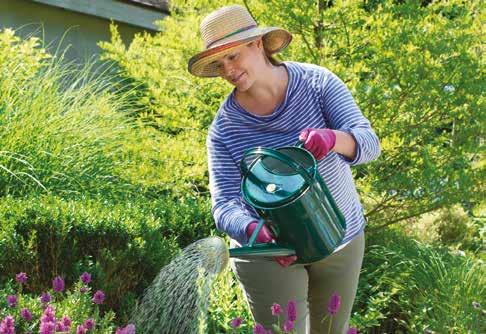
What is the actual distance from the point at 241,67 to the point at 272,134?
26 centimetres

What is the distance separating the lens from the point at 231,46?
8.23 feet

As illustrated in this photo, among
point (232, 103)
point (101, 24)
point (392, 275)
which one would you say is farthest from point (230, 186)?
point (101, 24)

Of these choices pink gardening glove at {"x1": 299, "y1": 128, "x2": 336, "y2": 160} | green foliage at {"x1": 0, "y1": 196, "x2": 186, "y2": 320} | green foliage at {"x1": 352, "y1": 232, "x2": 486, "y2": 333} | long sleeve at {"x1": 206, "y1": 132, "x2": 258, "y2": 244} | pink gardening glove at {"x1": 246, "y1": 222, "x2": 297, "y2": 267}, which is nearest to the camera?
pink gardening glove at {"x1": 299, "y1": 128, "x2": 336, "y2": 160}

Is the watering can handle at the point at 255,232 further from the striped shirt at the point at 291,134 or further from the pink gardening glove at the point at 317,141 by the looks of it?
the pink gardening glove at the point at 317,141

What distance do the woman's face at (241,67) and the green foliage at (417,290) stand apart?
1.82m

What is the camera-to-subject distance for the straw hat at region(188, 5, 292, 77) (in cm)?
253

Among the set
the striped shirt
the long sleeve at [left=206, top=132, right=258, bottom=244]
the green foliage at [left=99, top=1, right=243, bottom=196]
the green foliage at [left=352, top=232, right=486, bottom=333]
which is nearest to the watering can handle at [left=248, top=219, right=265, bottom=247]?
the striped shirt

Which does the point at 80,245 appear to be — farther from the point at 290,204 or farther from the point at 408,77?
the point at 408,77

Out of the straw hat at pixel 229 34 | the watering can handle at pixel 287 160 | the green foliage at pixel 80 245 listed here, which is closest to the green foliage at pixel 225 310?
the green foliage at pixel 80 245

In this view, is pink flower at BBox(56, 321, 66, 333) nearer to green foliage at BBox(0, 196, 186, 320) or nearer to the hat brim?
the hat brim

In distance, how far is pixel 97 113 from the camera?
5.65 m

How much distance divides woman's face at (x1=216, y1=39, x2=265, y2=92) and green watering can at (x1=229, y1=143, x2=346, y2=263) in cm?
25

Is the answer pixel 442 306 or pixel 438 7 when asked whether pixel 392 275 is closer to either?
pixel 442 306

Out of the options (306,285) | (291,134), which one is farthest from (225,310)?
(291,134)
